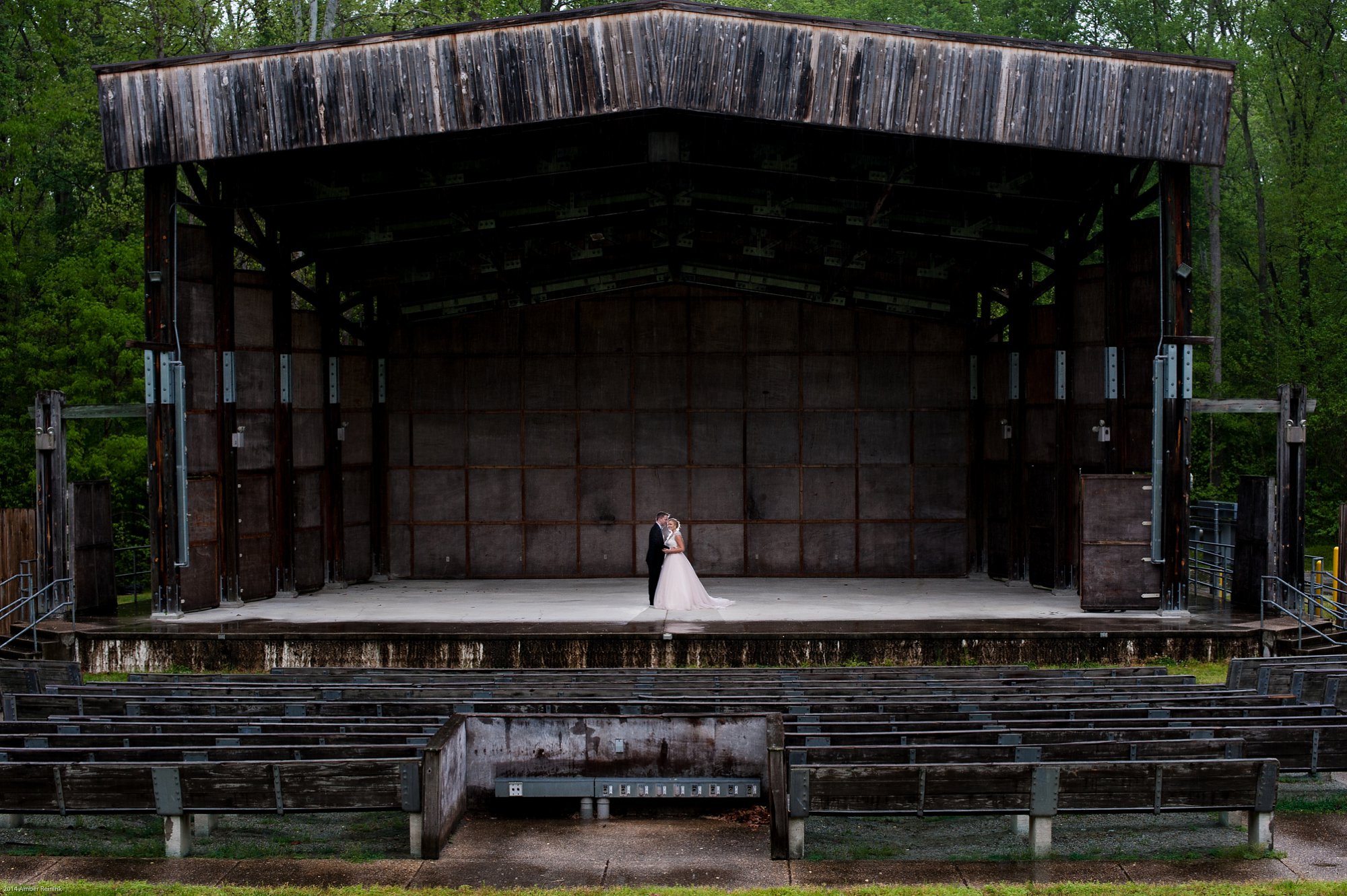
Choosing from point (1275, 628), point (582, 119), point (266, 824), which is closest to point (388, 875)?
point (266, 824)

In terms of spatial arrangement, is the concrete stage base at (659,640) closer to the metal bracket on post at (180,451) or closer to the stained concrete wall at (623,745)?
the metal bracket on post at (180,451)

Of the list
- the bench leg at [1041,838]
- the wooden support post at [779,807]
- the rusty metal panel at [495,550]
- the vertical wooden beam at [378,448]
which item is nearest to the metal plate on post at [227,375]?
the vertical wooden beam at [378,448]

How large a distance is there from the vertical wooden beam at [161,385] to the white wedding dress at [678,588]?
278 inches

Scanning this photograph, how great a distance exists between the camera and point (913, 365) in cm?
2394

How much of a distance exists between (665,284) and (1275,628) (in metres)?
12.7

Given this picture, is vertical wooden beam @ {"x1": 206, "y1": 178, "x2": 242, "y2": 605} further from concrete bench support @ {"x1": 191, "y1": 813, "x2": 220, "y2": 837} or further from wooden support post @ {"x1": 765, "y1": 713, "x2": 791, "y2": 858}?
wooden support post @ {"x1": 765, "y1": 713, "x2": 791, "y2": 858}

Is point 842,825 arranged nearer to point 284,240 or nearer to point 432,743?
point 432,743

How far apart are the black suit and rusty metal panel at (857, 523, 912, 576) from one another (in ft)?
19.5

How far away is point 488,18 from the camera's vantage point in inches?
1415

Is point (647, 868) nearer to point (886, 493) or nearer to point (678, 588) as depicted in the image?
point (678, 588)

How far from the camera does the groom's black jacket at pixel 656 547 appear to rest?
19.2 m

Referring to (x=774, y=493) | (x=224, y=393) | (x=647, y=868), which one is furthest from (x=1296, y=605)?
(x=224, y=393)

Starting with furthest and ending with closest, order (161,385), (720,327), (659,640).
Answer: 1. (720,327)
2. (161,385)
3. (659,640)

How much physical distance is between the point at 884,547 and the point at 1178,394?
8019 millimetres
